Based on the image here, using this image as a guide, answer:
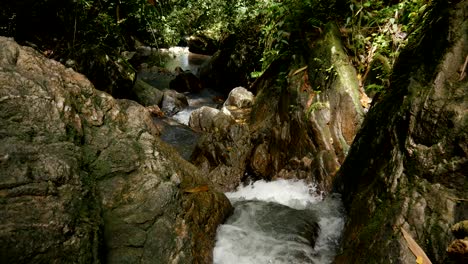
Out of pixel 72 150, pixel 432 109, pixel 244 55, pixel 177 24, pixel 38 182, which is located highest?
pixel 177 24

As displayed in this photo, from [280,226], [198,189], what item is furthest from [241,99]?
[198,189]

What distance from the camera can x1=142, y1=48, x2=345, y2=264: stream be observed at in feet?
11.9

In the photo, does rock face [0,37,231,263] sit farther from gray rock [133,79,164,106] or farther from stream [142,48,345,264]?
gray rock [133,79,164,106]

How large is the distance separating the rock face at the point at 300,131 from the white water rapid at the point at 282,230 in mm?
563

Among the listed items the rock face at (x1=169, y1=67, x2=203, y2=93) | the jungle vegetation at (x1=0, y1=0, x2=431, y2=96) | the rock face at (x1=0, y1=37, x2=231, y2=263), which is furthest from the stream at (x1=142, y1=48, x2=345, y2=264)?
the rock face at (x1=169, y1=67, x2=203, y2=93)

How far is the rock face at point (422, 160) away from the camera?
2.24 metres

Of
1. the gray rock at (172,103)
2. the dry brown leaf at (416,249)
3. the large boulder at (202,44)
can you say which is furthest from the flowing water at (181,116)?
the dry brown leaf at (416,249)

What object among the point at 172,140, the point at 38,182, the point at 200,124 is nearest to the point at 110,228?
the point at 38,182

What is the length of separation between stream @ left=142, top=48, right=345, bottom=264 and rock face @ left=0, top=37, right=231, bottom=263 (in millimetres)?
326

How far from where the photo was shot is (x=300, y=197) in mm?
5188

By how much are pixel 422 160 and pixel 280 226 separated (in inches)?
86.4

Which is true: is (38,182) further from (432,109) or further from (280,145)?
(280,145)

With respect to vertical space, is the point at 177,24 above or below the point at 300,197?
above

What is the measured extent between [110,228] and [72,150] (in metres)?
0.79
